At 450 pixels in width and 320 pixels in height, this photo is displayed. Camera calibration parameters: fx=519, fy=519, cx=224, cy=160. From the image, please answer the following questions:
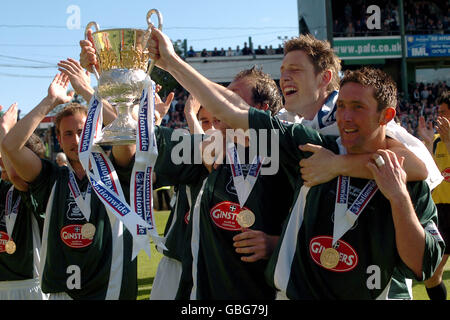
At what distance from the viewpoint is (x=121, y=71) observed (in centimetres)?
238

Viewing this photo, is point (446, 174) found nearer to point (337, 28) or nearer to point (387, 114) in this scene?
point (387, 114)

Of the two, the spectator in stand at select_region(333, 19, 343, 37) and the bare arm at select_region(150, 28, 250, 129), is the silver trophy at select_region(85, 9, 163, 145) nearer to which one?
the bare arm at select_region(150, 28, 250, 129)

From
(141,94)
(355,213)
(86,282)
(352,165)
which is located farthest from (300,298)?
(86,282)

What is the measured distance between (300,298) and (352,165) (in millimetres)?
607

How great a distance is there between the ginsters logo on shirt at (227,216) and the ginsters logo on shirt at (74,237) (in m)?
0.87

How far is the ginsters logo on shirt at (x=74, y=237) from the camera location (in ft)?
9.97

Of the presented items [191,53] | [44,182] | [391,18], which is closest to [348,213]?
[44,182]

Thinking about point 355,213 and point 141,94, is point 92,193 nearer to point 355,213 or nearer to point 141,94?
point 141,94

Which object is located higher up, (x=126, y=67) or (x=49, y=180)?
(x=126, y=67)

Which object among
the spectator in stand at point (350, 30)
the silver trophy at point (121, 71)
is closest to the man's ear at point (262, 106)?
the silver trophy at point (121, 71)

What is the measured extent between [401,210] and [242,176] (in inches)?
31.9

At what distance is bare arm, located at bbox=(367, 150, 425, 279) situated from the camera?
6.76ft

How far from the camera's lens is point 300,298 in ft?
7.26

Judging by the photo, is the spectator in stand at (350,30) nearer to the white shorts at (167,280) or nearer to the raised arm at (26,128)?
the white shorts at (167,280)
